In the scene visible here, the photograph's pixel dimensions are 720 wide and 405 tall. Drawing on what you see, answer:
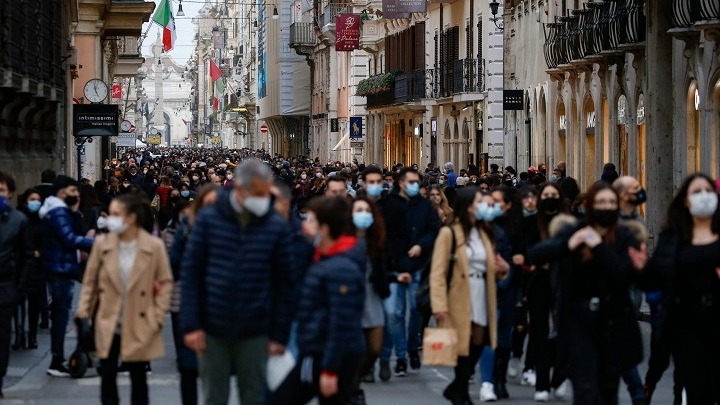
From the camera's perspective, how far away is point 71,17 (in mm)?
40250

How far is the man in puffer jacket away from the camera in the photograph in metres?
14.5

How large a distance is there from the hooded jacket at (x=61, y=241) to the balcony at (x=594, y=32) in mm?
16535

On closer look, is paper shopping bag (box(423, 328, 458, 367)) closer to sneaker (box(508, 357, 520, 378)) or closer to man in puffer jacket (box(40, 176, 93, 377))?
sneaker (box(508, 357, 520, 378))

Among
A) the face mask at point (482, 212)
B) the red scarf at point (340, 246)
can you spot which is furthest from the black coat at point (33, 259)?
the red scarf at point (340, 246)

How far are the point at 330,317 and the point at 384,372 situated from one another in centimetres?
584

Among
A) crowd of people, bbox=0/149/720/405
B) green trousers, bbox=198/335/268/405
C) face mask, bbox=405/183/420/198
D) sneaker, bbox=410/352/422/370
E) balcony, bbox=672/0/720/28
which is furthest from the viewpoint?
balcony, bbox=672/0/720/28

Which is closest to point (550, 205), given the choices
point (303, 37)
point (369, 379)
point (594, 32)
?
point (369, 379)

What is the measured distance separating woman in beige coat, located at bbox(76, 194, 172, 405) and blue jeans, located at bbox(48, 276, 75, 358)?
4.20 meters

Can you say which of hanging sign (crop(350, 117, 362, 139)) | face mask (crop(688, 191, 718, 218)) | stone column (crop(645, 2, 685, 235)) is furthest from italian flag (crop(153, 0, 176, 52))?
face mask (crop(688, 191, 718, 218))

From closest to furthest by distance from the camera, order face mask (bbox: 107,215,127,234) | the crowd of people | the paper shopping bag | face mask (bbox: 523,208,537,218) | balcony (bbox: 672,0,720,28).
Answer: the crowd of people → face mask (bbox: 107,215,127,234) → the paper shopping bag → face mask (bbox: 523,208,537,218) → balcony (bbox: 672,0,720,28)

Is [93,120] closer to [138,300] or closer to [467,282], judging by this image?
[467,282]

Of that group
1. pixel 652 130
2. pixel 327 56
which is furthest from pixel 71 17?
pixel 327 56

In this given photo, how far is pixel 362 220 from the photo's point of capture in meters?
12.1

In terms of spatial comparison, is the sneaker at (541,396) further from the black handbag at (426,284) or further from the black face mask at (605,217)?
the black face mask at (605,217)
